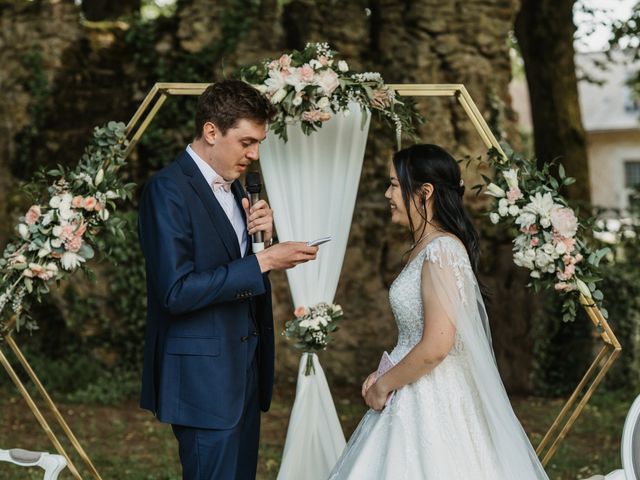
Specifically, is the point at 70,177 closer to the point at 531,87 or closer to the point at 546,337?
the point at 546,337

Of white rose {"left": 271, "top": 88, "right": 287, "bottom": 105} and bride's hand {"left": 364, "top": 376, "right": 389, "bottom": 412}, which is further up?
white rose {"left": 271, "top": 88, "right": 287, "bottom": 105}

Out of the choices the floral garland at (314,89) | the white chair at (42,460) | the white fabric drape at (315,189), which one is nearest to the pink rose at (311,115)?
the floral garland at (314,89)

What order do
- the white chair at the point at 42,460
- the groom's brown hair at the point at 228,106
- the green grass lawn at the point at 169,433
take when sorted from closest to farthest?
the groom's brown hair at the point at 228,106 → the white chair at the point at 42,460 → the green grass lawn at the point at 169,433

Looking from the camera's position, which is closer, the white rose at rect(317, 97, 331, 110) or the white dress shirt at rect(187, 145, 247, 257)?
the white dress shirt at rect(187, 145, 247, 257)

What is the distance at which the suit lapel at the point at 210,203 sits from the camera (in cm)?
346

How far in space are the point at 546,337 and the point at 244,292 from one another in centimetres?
587

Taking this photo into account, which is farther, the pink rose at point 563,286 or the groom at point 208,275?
the pink rose at point 563,286

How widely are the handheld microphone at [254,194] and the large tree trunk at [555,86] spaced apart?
21.5 feet

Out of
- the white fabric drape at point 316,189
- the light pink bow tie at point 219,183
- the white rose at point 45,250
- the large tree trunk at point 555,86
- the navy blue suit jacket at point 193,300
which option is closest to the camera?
the navy blue suit jacket at point 193,300

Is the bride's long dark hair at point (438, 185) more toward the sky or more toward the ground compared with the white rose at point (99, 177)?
more toward the ground

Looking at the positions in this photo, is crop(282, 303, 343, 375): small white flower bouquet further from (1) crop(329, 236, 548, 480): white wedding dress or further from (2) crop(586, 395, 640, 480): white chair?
(2) crop(586, 395, 640, 480): white chair

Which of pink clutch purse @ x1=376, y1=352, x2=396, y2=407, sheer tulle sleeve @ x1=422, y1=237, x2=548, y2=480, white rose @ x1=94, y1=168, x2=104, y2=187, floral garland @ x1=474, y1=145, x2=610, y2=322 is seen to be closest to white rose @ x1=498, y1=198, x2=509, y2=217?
floral garland @ x1=474, y1=145, x2=610, y2=322

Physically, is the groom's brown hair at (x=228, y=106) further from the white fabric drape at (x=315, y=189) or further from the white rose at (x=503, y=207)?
the white rose at (x=503, y=207)

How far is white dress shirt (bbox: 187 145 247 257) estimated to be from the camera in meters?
3.53
